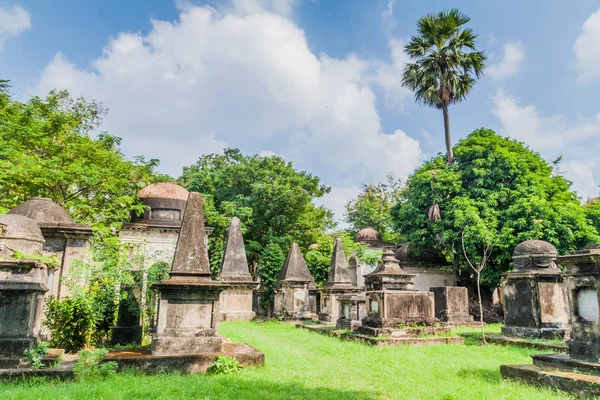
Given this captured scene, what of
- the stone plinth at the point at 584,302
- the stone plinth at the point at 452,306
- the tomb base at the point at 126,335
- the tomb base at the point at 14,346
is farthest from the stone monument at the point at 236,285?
the stone plinth at the point at 584,302

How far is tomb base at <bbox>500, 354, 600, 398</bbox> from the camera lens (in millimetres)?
4925

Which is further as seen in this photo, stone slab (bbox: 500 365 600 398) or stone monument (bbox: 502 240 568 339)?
stone monument (bbox: 502 240 568 339)

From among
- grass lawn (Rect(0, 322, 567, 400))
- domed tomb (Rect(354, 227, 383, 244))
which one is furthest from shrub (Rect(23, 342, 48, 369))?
domed tomb (Rect(354, 227, 383, 244))

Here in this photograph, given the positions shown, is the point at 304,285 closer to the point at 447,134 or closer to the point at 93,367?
the point at 447,134

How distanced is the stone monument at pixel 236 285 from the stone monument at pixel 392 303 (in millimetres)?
8543

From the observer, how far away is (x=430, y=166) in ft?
77.0

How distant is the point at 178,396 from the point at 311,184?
24.5 m

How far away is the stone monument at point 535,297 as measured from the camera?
10.8 meters

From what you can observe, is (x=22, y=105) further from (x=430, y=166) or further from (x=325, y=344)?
(x=430, y=166)

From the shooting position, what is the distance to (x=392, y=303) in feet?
39.1

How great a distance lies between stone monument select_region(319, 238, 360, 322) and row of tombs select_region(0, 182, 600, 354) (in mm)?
45

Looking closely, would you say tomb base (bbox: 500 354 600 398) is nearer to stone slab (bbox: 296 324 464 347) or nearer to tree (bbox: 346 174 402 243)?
stone slab (bbox: 296 324 464 347)

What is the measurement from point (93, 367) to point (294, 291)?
14.7m

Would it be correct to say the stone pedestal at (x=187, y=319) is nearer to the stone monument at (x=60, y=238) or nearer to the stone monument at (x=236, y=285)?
the stone monument at (x=60, y=238)
